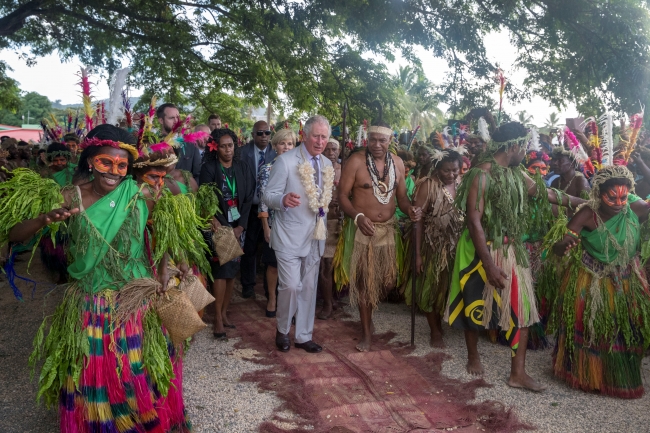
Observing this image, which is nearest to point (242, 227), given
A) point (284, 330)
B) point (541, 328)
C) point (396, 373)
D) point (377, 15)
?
point (284, 330)

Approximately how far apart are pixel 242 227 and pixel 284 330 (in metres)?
1.27

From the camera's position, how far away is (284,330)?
16.6 feet

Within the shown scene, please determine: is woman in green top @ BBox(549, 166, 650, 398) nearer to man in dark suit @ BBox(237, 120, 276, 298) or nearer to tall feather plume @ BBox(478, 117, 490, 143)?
tall feather plume @ BBox(478, 117, 490, 143)

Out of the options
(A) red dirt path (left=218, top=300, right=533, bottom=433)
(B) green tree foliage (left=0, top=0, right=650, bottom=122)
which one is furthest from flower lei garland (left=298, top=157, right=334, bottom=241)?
(B) green tree foliage (left=0, top=0, right=650, bottom=122)

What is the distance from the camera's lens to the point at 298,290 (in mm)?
4988

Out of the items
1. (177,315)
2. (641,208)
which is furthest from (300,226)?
(641,208)

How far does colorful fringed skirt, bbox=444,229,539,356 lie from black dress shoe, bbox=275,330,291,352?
1433 millimetres

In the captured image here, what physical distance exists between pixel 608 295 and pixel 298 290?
8.12 ft

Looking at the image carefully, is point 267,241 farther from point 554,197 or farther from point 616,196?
point 616,196

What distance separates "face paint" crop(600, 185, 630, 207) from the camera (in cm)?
407

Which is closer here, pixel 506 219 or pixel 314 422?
pixel 314 422

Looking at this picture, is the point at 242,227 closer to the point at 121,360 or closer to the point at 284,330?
the point at 284,330

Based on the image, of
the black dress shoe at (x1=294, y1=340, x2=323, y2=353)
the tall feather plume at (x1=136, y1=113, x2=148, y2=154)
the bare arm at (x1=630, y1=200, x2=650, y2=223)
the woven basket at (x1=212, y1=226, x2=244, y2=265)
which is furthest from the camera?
the woven basket at (x1=212, y1=226, x2=244, y2=265)

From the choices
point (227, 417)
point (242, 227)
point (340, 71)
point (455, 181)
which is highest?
point (340, 71)
